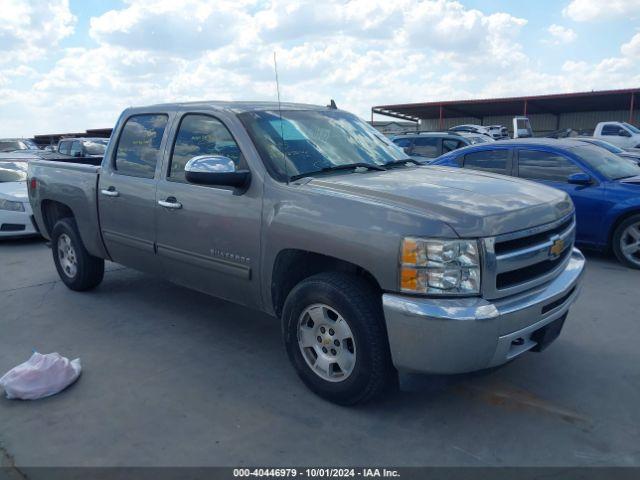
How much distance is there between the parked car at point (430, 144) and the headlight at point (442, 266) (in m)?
9.58

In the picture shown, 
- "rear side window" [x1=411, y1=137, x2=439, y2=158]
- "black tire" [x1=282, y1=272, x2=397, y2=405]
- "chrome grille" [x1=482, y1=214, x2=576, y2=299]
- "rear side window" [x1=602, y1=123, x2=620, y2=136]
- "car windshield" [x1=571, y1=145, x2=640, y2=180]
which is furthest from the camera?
"rear side window" [x1=602, y1=123, x2=620, y2=136]

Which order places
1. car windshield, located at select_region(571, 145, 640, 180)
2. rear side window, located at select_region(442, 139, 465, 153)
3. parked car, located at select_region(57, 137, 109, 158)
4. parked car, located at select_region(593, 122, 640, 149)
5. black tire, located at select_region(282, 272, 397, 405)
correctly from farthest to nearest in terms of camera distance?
parked car, located at select_region(593, 122, 640, 149)
parked car, located at select_region(57, 137, 109, 158)
rear side window, located at select_region(442, 139, 465, 153)
car windshield, located at select_region(571, 145, 640, 180)
black tire, located at select_region(282, 272, 397, 405)

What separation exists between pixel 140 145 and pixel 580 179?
5.23 m

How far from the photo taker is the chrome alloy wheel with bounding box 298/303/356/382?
329cm

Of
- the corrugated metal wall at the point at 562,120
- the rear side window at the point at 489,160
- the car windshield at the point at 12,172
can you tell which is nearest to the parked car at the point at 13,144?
the car windshield at the point at 12,172

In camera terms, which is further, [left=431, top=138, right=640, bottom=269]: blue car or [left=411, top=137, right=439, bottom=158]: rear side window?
[left=411, top=137, right=439, bottom=158]: rear side window

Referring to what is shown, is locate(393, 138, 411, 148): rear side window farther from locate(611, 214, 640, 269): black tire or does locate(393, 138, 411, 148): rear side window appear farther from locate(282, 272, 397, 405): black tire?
locate(282, 272, 397, 405): black tire

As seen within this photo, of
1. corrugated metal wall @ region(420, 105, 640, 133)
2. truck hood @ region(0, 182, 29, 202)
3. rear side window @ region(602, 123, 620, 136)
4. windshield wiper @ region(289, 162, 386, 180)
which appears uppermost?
corrugated metal wall @ region(420, 105, 640, 133)

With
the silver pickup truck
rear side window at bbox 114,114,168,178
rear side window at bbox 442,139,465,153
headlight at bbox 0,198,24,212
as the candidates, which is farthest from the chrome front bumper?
rear side window at bbox 442,139,465,153

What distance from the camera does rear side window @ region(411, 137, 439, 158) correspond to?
1258cm

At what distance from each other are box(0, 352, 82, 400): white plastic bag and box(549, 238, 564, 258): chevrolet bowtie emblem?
3225 millimetres

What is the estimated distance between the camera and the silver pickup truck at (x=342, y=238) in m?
2.90

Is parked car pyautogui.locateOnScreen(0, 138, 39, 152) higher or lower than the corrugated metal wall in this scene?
lower

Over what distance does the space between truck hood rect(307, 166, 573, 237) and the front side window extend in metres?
0.81
